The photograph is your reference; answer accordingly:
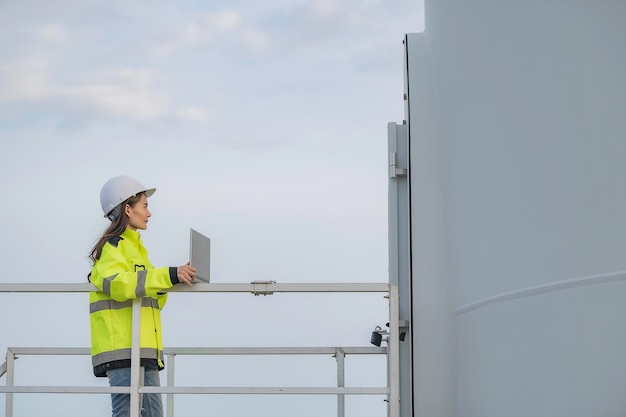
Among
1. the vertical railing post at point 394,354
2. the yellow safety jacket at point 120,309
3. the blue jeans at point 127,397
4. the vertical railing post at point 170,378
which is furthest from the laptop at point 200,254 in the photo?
the vertical railing post at point 170,378

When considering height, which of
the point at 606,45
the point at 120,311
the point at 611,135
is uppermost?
the point at 606,45

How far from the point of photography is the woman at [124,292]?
6.20 m

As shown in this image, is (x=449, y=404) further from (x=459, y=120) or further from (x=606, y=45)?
(x=606, y=45)

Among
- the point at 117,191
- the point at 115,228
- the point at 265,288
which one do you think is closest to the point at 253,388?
the point at 265,288

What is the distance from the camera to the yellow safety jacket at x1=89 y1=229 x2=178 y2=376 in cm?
620

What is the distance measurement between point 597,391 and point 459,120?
72.3 inches

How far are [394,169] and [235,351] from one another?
5.28ft

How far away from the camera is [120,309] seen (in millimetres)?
6363

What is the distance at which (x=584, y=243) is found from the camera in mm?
5449

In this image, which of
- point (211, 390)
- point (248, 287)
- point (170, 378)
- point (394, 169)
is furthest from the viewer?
point (170, 378)

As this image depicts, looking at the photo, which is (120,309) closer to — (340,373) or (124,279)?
(124,279)

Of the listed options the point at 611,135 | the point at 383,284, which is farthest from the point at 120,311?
the point at 611,135

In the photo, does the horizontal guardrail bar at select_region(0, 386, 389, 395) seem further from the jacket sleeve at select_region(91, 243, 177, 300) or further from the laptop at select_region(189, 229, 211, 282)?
the laptop at select_region(189, 229, 211, 282)

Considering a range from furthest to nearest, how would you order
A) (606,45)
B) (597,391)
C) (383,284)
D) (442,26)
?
(442,26) → (383,284) → (606,45) → (597,391)
